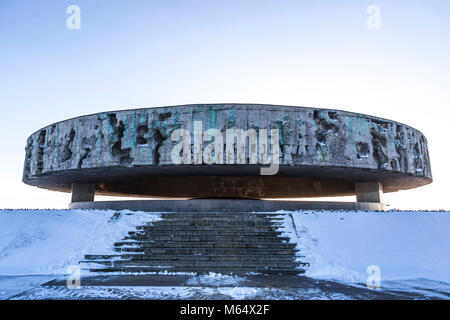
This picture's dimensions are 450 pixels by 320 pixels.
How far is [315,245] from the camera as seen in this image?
1020 cm

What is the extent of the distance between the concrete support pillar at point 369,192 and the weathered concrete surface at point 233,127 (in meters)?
1.06

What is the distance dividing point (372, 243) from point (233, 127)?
7.82 meters

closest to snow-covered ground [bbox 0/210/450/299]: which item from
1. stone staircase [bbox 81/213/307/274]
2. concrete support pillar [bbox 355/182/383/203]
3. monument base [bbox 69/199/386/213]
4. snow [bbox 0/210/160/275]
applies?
snow [bbox 0/210/160/275]

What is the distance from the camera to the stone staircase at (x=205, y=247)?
29.1ft

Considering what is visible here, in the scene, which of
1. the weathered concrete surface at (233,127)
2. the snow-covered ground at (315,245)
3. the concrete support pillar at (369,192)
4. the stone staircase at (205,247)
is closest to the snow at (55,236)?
the snow-covered ground at (315,245)

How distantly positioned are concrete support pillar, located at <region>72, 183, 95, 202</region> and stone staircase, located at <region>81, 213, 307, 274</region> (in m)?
11.0

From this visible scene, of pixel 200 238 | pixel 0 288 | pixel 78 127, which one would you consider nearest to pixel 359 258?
pixel 200 238

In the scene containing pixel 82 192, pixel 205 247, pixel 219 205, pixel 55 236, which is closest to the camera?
pixel 205 247

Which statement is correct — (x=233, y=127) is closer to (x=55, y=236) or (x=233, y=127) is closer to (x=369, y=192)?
(x=55, y=236)

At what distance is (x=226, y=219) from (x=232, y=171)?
4645 millimetres

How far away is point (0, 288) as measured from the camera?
276 inches

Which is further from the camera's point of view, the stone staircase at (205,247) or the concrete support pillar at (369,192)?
the concrete support pillar at (369,192)

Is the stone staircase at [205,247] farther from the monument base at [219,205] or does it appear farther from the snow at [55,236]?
the monument base at [219,205]

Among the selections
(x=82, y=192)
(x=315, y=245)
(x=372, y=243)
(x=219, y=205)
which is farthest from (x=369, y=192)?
(x=82, y=192)
